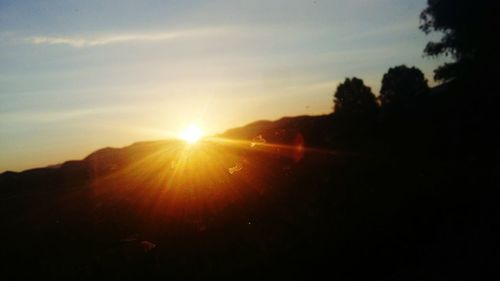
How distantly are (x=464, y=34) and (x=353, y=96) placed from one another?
39.2 metres

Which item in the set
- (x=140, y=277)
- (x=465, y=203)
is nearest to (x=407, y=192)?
(x=465, y=203)

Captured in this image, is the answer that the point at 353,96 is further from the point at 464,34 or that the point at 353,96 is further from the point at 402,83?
the point at 464,34

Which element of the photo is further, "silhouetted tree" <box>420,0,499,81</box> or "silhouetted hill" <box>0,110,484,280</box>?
"silhouetted tree" <box>420,0,499,81</box>

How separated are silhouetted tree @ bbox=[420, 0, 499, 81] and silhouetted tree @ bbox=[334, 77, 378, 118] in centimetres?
3485

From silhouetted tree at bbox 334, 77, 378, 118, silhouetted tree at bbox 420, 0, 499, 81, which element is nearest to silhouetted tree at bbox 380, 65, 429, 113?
silhouetted tree at bbox 334, 77, 378, 118

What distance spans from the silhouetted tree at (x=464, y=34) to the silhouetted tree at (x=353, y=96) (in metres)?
34.8

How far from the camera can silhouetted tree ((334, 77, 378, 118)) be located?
66.9 metres

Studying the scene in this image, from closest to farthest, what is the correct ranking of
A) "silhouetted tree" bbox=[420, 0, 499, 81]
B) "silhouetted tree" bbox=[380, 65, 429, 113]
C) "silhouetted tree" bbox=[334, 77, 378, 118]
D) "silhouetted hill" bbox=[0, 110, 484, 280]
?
1. "silhouetted hill" bbox=[0, 110, 484, 280]
2. "silhouetted tree" bbox=[420, 0, 499, 81]
3. "silhouetted tree" bbox=[380, 65, 429, 113]
4. "silhouetted tree" bbox=[334, 77, 378, 118]

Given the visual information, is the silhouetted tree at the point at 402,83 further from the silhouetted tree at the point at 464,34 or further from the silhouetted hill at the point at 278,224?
the silhouetted hill at the point at 278,224

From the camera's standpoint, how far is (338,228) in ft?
37.8

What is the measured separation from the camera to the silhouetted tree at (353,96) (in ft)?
219

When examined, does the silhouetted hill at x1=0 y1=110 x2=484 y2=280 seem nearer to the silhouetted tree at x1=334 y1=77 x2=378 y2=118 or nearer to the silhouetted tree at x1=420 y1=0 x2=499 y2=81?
the silhouetted tree at x1=420 y1=0 x2=499 y2=81

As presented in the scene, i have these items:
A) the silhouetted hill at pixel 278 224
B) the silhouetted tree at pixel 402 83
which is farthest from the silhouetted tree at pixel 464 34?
the silhouetted tree at pixel 402 83

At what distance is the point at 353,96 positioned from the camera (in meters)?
67.8
